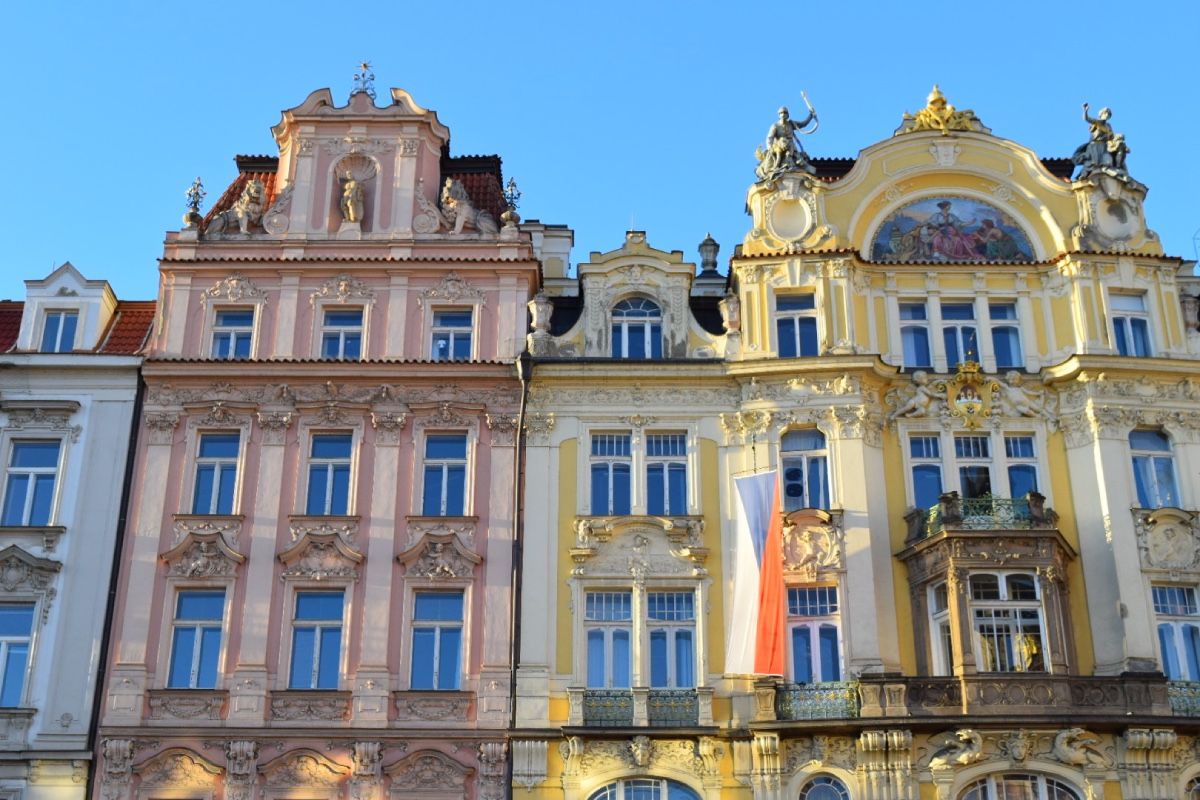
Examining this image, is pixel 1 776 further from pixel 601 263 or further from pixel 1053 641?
pixel 1053 641

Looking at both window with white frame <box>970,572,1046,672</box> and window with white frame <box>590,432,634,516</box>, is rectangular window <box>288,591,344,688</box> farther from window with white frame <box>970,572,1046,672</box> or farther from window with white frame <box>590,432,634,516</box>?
window with white frame <box>970,572,1046,672</box>

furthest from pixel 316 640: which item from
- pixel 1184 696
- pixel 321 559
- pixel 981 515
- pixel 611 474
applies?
pixel 1184 696

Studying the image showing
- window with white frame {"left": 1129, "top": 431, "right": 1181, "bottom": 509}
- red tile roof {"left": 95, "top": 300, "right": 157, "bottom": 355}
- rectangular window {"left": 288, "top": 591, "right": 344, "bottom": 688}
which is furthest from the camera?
red tile roof {"left": 95, "top": 300, "right": 157, "bottom": 355}

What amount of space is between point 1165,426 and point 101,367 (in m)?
24.3

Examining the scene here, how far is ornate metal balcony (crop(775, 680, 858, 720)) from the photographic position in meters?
31.9

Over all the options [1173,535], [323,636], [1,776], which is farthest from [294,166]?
[1173,535]

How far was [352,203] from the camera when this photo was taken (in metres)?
38.1

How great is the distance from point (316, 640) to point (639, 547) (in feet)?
23.7

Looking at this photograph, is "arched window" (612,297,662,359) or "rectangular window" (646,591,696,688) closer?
"rectangular window" (646,591,696,688)

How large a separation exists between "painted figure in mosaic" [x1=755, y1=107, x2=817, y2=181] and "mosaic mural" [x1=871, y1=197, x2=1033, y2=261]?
8.64ft

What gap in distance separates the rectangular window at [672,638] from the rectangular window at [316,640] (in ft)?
22.0

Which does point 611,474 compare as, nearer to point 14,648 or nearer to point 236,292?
point 236,292

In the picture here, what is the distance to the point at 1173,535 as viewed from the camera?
3400 cm

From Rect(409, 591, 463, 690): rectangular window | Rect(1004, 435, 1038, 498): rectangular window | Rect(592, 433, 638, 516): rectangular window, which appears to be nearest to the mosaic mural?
Rect(1004, 435, 1038, 498): rectangular window
